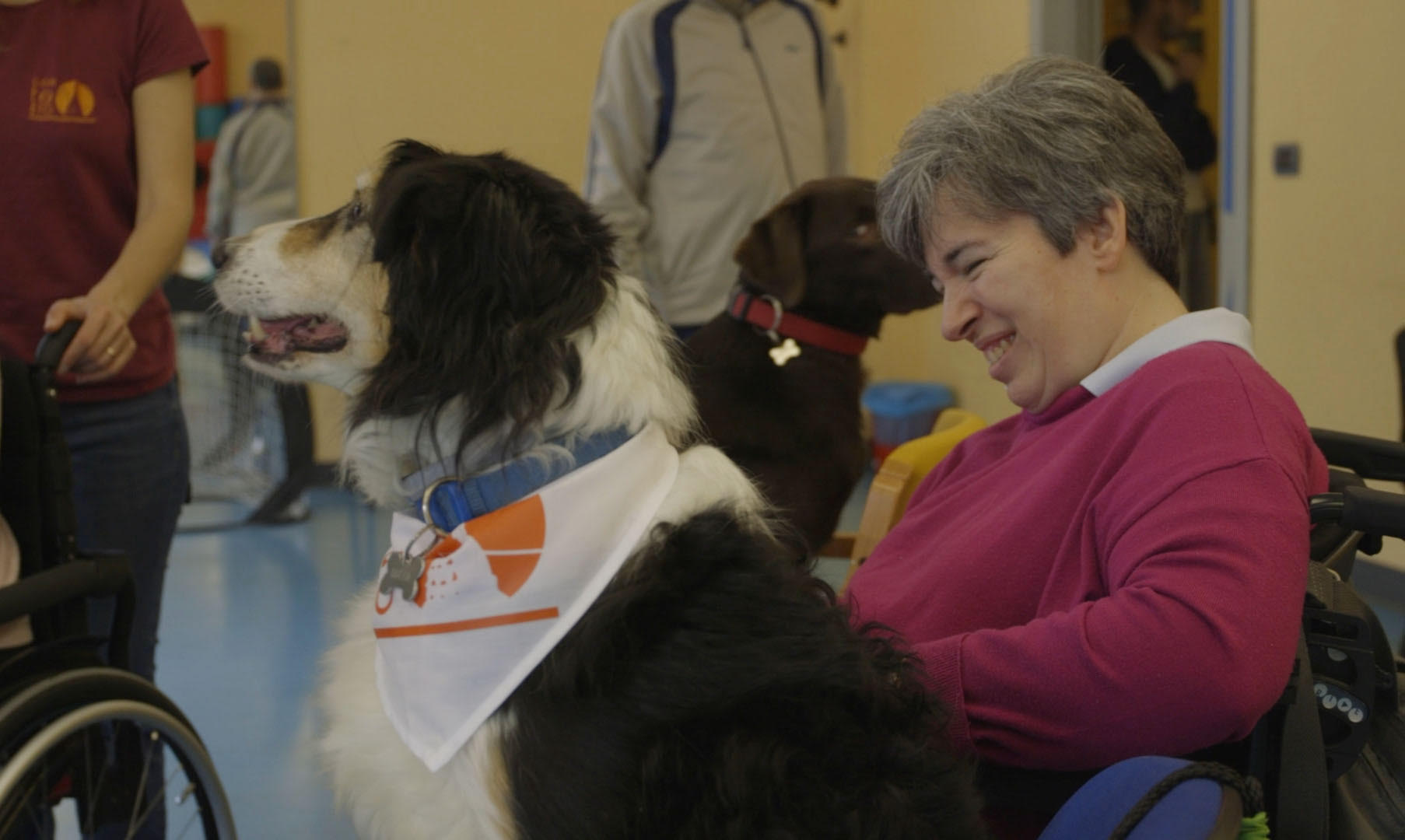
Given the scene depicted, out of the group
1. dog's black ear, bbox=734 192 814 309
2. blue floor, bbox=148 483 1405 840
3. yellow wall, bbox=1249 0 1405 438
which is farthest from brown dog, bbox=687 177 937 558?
yellow wall, bbox=1249 0 1405 438

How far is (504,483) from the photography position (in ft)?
4.08

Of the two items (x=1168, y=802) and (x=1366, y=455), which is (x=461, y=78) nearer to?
(x=1366, y=455)

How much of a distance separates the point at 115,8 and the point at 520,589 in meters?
1.23

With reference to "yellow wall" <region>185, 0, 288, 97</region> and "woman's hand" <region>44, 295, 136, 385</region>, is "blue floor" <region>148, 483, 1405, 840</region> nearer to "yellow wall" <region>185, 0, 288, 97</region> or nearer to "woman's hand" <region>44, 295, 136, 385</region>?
"woman's hand" <region>44, 295, 136, 385</region>

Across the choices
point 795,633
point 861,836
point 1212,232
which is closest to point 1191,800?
point 861,836

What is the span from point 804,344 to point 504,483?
1.18 meters

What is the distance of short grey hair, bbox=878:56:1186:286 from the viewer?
1188 millimetres

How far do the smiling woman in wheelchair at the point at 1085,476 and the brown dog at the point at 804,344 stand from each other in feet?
2.75

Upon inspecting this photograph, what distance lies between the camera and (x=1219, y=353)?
113 centimetres

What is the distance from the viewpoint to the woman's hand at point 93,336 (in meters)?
1.68

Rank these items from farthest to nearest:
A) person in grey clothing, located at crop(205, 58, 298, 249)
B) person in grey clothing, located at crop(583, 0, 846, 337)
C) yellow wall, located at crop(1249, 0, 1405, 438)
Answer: person in grey clothing, located at crop(205, 58, 298, 249) → yellow wall, located at crop(1249, 0, 1405, 438) → person in grey clothing, located at crop(583, 0, 846, 337)

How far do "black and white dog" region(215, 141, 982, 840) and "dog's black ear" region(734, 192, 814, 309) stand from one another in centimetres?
99

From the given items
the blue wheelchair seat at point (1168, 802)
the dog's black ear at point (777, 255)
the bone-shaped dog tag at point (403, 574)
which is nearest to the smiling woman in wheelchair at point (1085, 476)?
the blue wheelchair seat at point (1168, 802)

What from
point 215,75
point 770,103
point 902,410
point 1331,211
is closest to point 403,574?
point 770,103
